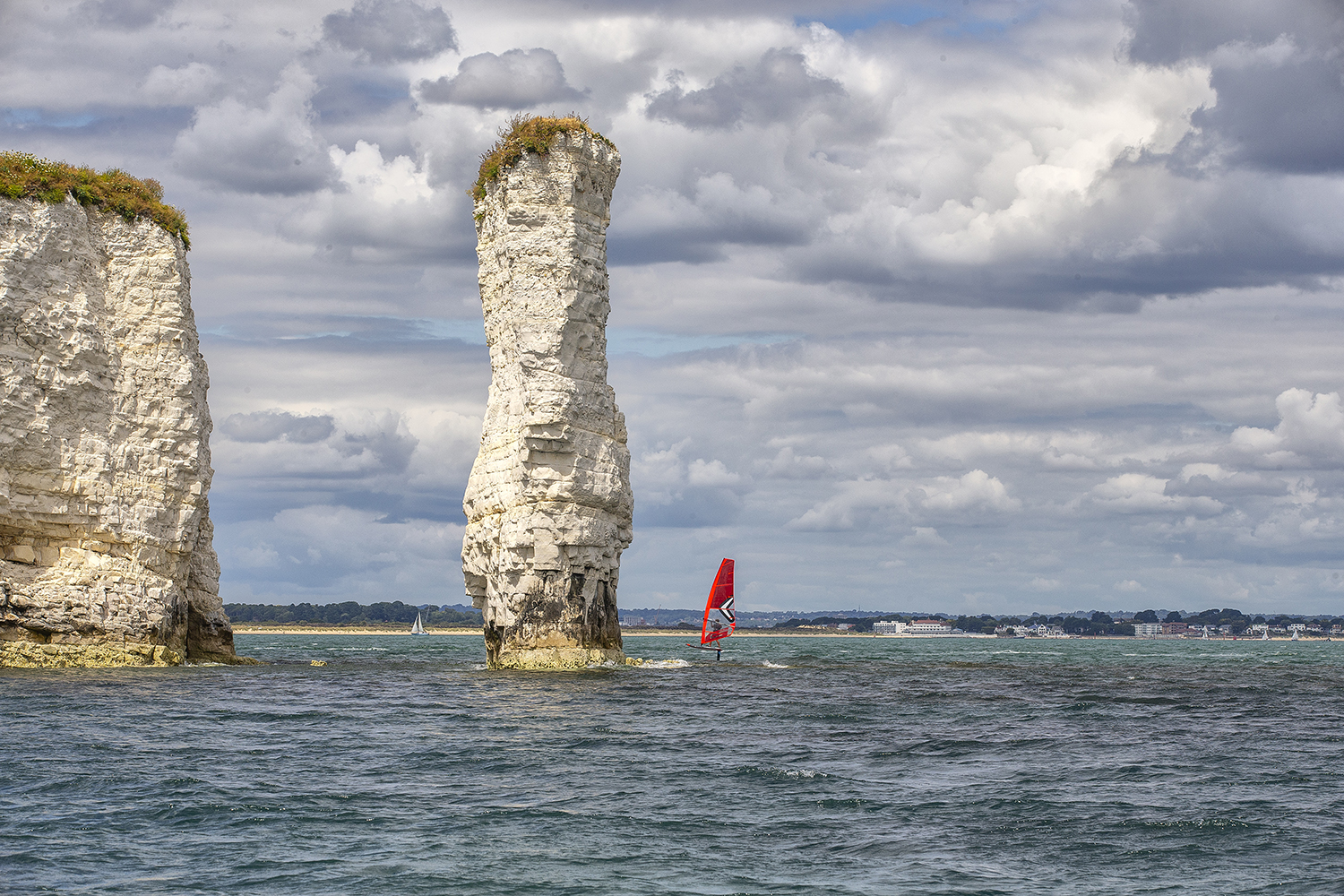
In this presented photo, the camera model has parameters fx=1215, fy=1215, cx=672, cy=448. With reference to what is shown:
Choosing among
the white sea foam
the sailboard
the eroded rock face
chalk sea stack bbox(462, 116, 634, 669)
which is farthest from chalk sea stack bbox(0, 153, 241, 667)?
the sailboard

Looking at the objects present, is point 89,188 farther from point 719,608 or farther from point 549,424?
point 719,608

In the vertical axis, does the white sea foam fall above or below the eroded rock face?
below

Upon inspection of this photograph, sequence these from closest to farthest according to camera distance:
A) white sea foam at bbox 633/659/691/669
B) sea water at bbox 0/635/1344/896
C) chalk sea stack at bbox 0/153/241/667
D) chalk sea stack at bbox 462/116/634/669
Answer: sea water at bbox 0/635/1344/896, chalk sea stack at bbox 0/153/241/667, chalk sea stack at bbox 462/116/634/669, white sea foam at bbox 633/659/691/669

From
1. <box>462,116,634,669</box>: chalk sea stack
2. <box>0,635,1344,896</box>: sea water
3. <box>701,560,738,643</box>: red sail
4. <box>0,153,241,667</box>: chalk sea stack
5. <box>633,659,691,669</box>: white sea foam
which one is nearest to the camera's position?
<box>0,635,1344,896</box>: sea water

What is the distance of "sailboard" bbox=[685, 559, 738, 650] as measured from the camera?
5078 centimetres

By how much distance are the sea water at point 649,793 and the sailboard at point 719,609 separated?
16.6m

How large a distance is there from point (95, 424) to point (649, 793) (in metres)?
30.1

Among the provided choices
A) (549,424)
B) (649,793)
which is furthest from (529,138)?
(649,793)

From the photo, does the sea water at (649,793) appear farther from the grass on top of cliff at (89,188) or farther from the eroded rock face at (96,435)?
the grass on top of cliff at (89,188)

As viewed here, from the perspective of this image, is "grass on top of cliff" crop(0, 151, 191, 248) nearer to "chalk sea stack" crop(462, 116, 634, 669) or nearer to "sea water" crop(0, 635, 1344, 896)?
"chalk sea stack" crop(462, 116, 634, 669)

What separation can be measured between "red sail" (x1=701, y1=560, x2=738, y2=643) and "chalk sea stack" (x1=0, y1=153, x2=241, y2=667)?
20.5 metres

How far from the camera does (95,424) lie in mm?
41281

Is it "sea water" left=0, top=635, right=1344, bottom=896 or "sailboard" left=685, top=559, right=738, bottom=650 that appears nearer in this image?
"sea water" left=0, top=635, right=1344, bottom=896

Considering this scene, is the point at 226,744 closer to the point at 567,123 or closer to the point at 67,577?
the point at 67,577
